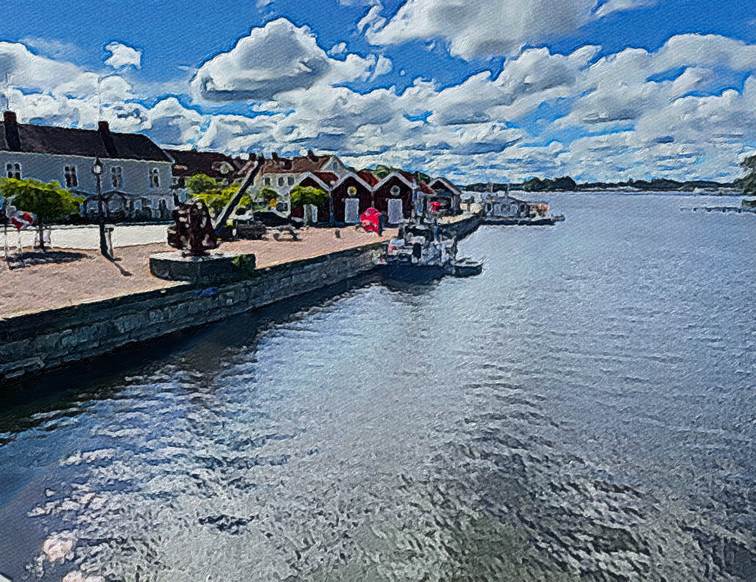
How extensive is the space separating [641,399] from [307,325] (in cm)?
1033

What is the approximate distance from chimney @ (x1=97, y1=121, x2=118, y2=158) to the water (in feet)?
100.0

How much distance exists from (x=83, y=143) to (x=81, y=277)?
28.9 metres

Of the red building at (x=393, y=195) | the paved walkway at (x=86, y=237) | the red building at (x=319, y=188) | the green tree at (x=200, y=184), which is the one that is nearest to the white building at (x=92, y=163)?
the paved walkway at (x=86, y=237)

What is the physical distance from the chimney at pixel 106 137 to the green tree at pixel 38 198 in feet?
75.8

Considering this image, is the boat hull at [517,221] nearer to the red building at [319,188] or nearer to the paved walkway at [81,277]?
the red building at [319,188]

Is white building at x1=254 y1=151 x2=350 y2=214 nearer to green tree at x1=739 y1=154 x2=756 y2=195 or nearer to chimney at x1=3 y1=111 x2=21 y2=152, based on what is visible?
chimney at x1=3 y1=111 x2=21 y2=152

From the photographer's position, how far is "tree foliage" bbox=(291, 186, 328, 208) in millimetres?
44500

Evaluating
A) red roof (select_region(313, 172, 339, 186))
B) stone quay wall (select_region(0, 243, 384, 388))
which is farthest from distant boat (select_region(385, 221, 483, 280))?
red roof (select_region(313, 172, 339, 186))

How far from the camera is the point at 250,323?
19188 mm

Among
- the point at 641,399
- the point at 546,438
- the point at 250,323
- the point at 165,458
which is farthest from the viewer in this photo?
the point at 250,323

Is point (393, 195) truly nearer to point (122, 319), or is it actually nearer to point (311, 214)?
point (311, 214)

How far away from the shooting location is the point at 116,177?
43.0 meters

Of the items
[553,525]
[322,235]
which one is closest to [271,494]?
[553,525]

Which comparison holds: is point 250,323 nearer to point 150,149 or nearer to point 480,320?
point 480,320
